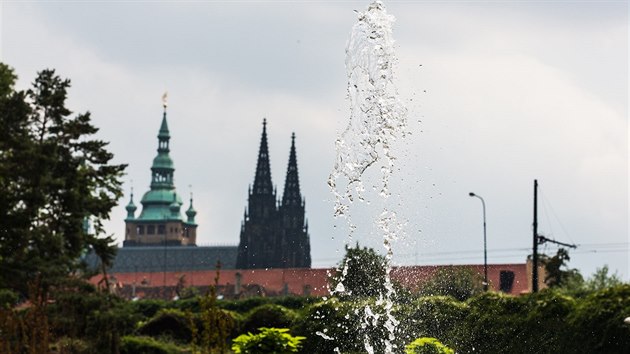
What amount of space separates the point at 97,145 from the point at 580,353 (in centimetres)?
2507

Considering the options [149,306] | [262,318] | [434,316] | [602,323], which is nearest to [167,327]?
[262,318]

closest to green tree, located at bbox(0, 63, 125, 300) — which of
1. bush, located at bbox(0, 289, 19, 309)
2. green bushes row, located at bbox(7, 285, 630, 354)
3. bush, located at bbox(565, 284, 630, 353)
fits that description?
bush, located at bbox(0, 289, 19, 309)

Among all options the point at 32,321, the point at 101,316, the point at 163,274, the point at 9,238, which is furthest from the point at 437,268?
the point at 163,274

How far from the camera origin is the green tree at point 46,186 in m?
42.2

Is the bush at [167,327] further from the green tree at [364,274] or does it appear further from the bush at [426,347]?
the bush at [426,347]

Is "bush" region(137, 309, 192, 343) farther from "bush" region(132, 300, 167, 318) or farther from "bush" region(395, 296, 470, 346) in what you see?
"bush" region(132, 300, 167, 318)

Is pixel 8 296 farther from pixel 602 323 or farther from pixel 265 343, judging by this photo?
pixel 602 323

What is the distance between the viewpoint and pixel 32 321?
18016 mm

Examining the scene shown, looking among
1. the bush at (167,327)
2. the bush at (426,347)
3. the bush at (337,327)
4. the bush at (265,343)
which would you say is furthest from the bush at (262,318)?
the bush at (426,347)

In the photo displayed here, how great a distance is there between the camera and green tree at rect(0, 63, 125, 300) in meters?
42.2

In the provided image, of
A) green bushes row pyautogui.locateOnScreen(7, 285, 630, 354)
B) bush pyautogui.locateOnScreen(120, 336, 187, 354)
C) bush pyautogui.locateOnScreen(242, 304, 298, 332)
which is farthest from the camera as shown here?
bush pyautogui.locateOnScreen(242, 304, 298, 332)

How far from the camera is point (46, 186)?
140ft

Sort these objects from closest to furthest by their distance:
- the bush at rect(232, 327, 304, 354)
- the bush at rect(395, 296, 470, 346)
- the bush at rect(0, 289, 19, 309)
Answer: the bush at rect(232, 327, 304, 354), the bush at rect(395, 296, 470, 346), the bush at rect(0, 289, 19, 309)

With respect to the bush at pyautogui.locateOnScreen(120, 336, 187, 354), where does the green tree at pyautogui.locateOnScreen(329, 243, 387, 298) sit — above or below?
above
